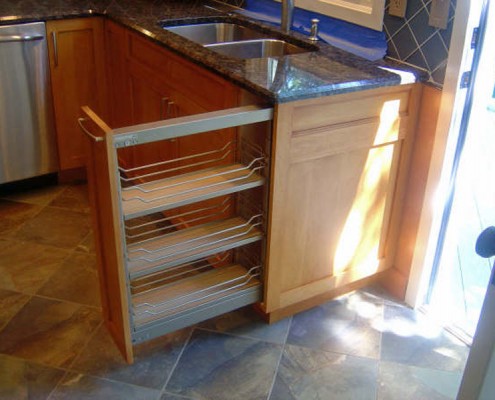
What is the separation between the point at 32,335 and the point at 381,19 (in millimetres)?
1711

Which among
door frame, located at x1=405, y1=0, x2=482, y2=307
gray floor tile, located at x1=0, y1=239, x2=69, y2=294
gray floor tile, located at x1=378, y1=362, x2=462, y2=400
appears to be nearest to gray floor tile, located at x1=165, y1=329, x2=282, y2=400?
gray floor tile, located at x1=378, y1=362, x2=462, y2=400

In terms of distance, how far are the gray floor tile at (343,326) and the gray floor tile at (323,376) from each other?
4 centimetres

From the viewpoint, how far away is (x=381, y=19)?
7.25 ft

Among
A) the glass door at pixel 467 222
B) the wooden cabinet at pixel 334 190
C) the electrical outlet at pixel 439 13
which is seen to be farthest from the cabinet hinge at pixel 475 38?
the wooden cabinet at pixel 334 190

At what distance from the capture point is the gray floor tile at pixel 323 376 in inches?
74.9

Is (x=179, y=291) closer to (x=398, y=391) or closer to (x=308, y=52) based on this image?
(x=398, y=391)

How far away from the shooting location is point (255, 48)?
2566 mm

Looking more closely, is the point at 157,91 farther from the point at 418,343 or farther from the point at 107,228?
the point at 418,343

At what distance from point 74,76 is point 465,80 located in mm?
1846

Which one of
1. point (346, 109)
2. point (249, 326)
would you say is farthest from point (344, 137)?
point (249, 326)

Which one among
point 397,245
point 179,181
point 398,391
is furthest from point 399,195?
point 179,181

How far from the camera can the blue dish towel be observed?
2.23 meters

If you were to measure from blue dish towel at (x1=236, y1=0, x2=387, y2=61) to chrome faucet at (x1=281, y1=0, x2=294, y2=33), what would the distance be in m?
0.08

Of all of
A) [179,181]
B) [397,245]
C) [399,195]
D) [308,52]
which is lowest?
[397,245]
